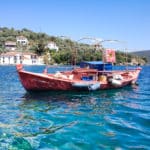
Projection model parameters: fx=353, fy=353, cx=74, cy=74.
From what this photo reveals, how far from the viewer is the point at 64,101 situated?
24.2m

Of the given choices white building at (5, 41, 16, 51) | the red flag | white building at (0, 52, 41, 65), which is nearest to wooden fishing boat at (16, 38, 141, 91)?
the red flag

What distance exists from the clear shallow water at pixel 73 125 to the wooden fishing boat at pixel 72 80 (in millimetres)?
2862

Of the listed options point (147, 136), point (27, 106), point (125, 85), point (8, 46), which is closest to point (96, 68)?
point (125, 85)

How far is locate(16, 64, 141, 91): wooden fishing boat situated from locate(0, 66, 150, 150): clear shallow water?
113 inches

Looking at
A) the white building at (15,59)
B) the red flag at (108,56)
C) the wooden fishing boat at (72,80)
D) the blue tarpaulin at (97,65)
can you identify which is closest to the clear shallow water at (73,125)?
the wooden fishing boat at (72,80)

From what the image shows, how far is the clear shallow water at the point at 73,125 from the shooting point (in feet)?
41.4

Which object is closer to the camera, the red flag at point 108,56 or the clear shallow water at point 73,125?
the clear shallow water at point 73,125

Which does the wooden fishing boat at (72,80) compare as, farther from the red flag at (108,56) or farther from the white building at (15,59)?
the white building at (15,59)

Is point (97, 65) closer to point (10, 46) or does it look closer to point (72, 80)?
point (72, 80)

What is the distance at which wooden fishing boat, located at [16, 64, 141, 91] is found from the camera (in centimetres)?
2736

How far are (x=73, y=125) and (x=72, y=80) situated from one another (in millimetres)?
12873

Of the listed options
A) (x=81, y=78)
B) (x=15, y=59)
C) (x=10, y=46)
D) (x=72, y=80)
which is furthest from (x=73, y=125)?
(x=10, y=46)

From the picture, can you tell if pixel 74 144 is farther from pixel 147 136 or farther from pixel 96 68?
pixel 96 68

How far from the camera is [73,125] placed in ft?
52.1
